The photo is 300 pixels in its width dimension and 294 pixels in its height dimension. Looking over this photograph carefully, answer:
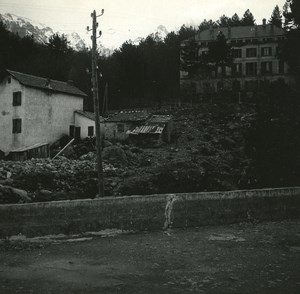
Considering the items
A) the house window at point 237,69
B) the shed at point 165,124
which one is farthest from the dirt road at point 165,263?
the house window at point 237,69

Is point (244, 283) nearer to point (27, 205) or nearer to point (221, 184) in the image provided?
point (27, 205)

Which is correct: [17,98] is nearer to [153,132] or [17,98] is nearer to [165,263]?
[153,132]

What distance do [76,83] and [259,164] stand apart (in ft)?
165

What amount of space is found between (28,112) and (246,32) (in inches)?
1649

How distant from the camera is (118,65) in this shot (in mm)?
63125

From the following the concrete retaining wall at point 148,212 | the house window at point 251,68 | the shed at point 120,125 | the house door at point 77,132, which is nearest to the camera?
the concrete retaining wall at point 148,212

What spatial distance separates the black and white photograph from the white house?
14cm

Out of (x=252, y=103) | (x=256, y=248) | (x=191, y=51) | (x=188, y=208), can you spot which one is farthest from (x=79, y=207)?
(x=191, y=51)

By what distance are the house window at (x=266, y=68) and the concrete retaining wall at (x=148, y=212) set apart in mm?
56531

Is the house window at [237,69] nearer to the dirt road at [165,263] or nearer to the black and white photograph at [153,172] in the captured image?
the black and white photograph at [153,172]

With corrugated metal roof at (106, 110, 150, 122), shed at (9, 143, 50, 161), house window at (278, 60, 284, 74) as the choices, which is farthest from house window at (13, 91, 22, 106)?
house window at (278, 60, 284, 74)

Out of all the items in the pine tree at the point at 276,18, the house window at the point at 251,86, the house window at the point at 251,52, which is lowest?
the house window at the point at 251,86

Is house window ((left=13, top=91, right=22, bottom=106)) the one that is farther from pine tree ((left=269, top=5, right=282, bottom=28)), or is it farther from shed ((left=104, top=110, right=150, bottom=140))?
pine tree ((left=269, top=5, right=282, bottom=28))

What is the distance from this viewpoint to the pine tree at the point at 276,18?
78.9 m
